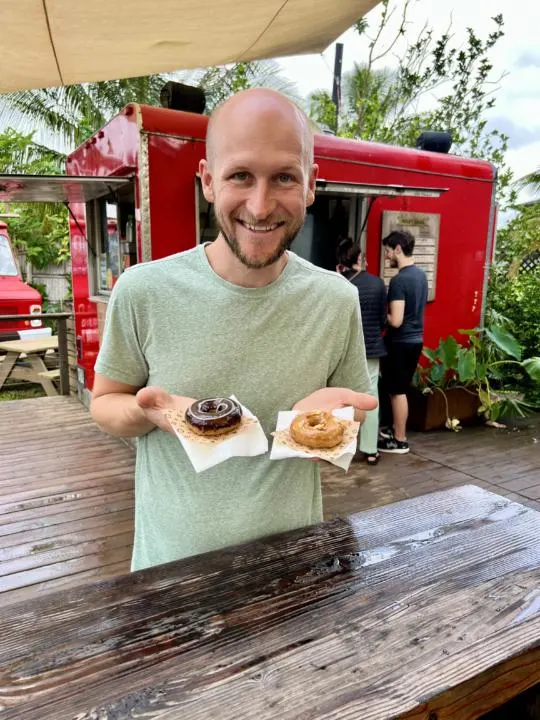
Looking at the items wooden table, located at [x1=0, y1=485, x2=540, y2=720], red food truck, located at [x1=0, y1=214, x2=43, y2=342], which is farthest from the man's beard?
red food truck, located at [x1=0, y1=214, x2=43, y2=342]

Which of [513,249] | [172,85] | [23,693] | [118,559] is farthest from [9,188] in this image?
[513,249]

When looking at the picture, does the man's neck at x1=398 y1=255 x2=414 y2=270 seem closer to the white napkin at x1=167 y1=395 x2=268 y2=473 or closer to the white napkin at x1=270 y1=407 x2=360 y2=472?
the white napkin at x1=270 y1=407 x2=360 y2=472

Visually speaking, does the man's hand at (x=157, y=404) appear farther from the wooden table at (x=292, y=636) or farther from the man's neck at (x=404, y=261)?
the man's neck at (x=404, y=261)

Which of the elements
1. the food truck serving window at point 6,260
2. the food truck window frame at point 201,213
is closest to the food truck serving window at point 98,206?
the food truck window frame at point 201,213

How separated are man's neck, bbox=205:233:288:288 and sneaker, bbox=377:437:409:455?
178 inches

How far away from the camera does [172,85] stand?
490 centimetres

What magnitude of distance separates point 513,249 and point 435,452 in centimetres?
736

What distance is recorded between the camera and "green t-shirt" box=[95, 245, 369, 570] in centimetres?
145

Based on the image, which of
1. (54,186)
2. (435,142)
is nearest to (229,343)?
(54,186)

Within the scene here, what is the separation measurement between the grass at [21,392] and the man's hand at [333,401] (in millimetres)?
9433

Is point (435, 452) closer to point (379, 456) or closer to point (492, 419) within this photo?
point (379, 456)

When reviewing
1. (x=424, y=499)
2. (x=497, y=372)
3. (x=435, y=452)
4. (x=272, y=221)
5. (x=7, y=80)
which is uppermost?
(x=7, y=80)

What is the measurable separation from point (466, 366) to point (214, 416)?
18.0ft

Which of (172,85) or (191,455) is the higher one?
(172,85)
